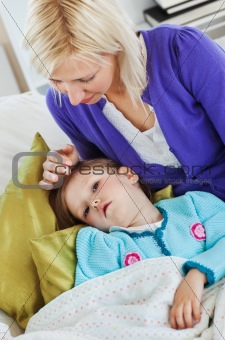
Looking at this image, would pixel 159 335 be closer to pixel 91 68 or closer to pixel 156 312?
pixel 156 312

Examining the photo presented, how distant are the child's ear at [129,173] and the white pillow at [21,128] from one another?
0.85ft

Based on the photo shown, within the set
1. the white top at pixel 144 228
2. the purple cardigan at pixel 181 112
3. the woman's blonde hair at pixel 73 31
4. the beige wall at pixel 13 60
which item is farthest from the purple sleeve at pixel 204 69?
the beige wall at pixel 13 60

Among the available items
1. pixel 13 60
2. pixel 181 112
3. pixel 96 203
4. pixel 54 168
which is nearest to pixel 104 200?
pixel 96 203

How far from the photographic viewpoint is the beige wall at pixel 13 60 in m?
1.99

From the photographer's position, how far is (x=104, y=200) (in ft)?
3.51

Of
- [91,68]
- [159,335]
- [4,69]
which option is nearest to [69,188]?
[91,68]

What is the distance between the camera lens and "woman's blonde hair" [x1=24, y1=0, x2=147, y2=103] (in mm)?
887

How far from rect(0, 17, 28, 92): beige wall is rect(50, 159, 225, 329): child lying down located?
1.00 metres

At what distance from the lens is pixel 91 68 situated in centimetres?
92

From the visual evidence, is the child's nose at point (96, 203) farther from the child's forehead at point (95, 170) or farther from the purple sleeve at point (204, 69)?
the purple sleeve at point (204, 69)

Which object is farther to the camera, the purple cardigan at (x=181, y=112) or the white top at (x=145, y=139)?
the white top at (x=145, y=139)

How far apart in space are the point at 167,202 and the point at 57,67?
0.39 metres

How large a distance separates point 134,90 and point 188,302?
0.42 m

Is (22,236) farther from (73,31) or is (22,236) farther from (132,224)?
(73,31)
